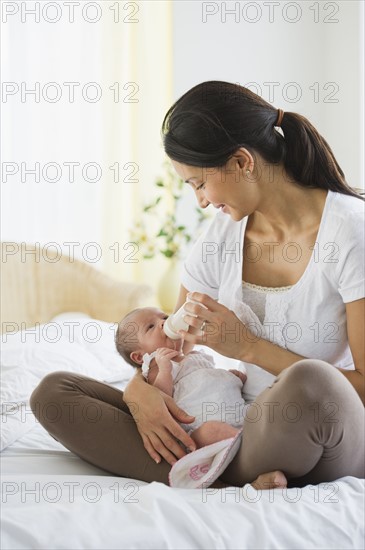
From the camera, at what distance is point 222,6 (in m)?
3.21

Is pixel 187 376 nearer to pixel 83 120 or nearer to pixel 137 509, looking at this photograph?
pixel 137 509

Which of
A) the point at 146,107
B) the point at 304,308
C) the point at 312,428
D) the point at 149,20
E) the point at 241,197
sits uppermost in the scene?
the point at 149,20

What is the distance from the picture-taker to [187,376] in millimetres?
1449

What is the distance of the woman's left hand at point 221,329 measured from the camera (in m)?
1.35

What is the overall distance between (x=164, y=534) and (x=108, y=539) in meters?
0.07

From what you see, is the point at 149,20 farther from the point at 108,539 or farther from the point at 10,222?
the point at 108,539

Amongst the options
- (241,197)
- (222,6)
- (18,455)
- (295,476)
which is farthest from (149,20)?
(295,476)

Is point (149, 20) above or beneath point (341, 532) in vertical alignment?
above

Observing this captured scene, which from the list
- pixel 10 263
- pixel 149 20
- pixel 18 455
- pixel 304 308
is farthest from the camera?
pixel 149 20

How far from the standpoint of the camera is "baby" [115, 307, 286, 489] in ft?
4.46

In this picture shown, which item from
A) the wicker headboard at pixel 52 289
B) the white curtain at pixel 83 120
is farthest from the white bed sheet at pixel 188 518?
the white curtain at pixel 83 120

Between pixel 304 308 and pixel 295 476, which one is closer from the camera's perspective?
pixel 295 476

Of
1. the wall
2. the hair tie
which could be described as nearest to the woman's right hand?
the hair tie

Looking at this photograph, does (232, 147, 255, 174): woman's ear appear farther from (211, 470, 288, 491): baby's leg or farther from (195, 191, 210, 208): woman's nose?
(211, 470, 288, 491): baby's leg
